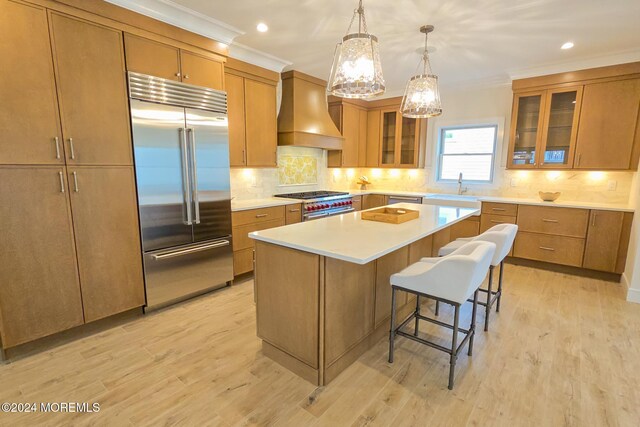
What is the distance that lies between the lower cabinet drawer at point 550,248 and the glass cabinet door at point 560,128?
3.12ft

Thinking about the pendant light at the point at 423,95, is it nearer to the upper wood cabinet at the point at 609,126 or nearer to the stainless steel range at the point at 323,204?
the stainless steel range at the point at 323,204

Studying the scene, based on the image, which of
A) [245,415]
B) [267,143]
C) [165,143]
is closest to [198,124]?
[165,143]

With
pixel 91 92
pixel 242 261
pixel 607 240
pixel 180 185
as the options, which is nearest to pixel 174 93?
pixel 91 92

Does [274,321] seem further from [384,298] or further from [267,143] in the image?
[267,143]

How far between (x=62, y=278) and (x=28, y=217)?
1.61ft

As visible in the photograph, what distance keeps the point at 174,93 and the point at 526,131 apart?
4385mm

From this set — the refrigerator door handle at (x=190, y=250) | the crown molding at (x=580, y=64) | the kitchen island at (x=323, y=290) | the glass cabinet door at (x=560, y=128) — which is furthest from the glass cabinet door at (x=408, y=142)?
the refrigerator door handle at (x=190, y=250)

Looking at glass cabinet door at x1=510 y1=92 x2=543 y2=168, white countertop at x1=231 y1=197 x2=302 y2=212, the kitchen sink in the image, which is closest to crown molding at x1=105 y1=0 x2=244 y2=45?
white countertop at x1=231 y1=197 x2=302 y2=212

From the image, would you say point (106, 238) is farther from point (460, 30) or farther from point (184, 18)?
point (460, 30)

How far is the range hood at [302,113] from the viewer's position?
421 centimetres

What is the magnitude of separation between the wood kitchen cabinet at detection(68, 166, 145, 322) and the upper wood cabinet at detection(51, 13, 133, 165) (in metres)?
0.14

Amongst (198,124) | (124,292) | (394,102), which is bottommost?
(124,292)

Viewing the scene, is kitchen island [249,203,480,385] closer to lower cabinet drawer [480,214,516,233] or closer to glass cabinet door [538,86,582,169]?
lower cabinet drawer [480,214,516,233]

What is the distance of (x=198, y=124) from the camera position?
2924 mm
